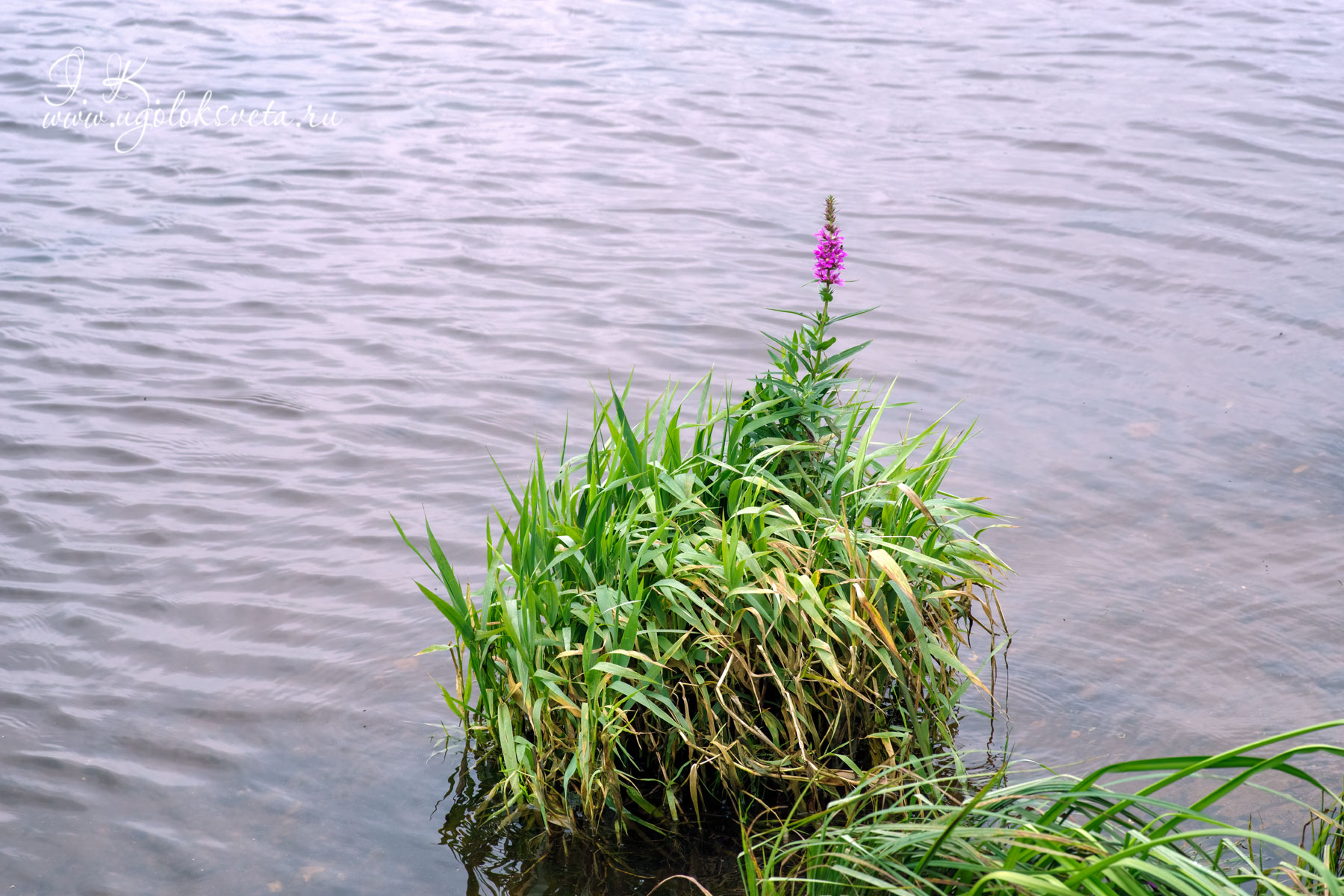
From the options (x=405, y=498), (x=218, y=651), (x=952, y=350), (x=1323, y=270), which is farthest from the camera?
(x=1323, y=270)

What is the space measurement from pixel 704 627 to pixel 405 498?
91.1 inches

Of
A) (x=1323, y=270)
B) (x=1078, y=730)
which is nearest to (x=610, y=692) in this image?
(x=1078, y=730)

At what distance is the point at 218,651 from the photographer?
415cm

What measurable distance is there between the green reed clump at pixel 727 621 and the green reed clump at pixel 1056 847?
0.37m

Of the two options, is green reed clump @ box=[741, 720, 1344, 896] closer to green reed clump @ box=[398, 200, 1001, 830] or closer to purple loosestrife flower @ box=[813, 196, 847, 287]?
green reed clump @ box=[398, 200, 1001, 830]

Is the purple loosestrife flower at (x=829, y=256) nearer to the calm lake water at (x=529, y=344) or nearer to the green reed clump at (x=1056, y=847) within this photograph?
the green reed clump at (x=1056, y=847)

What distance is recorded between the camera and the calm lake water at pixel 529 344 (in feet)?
12.3

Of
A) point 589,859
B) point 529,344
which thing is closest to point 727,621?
point 589,859

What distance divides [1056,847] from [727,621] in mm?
1077

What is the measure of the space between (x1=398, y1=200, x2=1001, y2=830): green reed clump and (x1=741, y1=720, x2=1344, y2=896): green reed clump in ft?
1.22

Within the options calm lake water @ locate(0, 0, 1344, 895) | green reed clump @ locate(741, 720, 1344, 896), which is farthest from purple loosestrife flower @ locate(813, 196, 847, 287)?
calm lake water @ locate(0, 0, 1344, 895)

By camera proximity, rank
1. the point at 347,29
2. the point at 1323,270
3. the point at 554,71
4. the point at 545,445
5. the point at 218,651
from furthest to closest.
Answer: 1. the point at 347,29
2. the point at 554,71
3. the point at 1323,270
4. the point at 545,445
5. the point at 218,651

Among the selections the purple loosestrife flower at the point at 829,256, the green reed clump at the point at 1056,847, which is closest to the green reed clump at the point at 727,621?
the purple loosestrife flower at the point at 829,256

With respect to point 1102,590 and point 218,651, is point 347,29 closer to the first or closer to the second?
point 218,651
